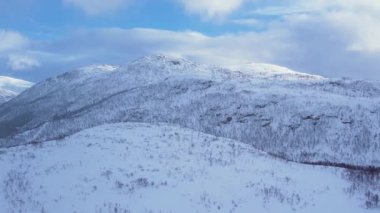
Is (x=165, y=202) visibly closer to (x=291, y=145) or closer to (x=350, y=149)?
(x=350, y=149)

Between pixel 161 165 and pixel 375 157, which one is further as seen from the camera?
pixel 375 157

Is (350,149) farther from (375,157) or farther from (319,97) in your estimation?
(319,97)

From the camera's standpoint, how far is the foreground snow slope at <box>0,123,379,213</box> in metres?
20.6

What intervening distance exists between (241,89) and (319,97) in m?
40.9

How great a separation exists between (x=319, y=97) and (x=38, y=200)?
132553mm

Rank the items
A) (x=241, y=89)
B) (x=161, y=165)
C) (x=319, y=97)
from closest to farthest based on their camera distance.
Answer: (x=161, y=165), (x=319, y=97), (x=241, y=89)

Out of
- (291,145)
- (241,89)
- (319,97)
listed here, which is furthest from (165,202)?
(241,89)

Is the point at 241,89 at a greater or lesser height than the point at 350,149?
greater

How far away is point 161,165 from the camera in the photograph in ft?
86.8

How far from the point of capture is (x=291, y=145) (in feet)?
367

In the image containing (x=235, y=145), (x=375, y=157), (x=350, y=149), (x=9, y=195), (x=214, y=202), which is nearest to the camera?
(x=214, y=202)

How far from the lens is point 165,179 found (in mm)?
23953

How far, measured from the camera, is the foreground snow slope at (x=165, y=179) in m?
20.6

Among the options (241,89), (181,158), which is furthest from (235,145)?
(241,89)
